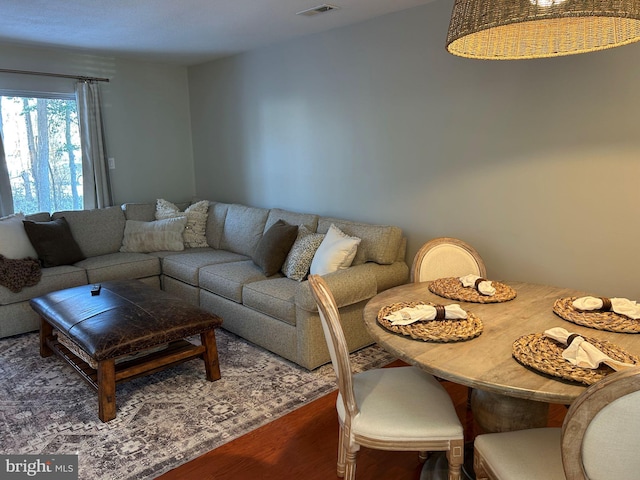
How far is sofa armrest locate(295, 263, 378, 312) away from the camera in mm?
2986

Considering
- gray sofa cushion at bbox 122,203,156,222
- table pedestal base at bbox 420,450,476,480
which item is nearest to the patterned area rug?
table pedestal base at bbox 420,450,476,480

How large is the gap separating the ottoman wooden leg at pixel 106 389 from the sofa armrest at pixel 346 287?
1.14 meters

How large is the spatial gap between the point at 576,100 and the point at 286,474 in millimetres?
2458

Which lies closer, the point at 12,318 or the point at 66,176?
the point at 12,318

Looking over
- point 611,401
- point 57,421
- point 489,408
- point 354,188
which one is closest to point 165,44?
point 354,188

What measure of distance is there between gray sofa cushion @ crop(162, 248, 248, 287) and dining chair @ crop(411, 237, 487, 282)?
209 cm

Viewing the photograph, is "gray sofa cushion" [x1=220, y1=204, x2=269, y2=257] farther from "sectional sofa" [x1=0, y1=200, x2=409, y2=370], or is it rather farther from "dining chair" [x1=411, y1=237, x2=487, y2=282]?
"dining chair" [x1=411, y1=237, x2=487, y2=282]

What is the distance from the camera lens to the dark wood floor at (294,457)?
7.04ft

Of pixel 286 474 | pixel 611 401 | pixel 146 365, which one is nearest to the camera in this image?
pixel 611 401

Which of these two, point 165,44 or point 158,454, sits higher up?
point 165,44

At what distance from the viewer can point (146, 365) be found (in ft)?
9.00

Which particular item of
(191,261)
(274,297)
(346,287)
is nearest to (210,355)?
(274,297)

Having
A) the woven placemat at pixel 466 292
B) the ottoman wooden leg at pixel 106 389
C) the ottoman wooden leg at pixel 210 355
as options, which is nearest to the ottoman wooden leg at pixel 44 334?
the ottoman wooden leg at pixel 106 389

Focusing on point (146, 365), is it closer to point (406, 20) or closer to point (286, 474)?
point (286, 474)
